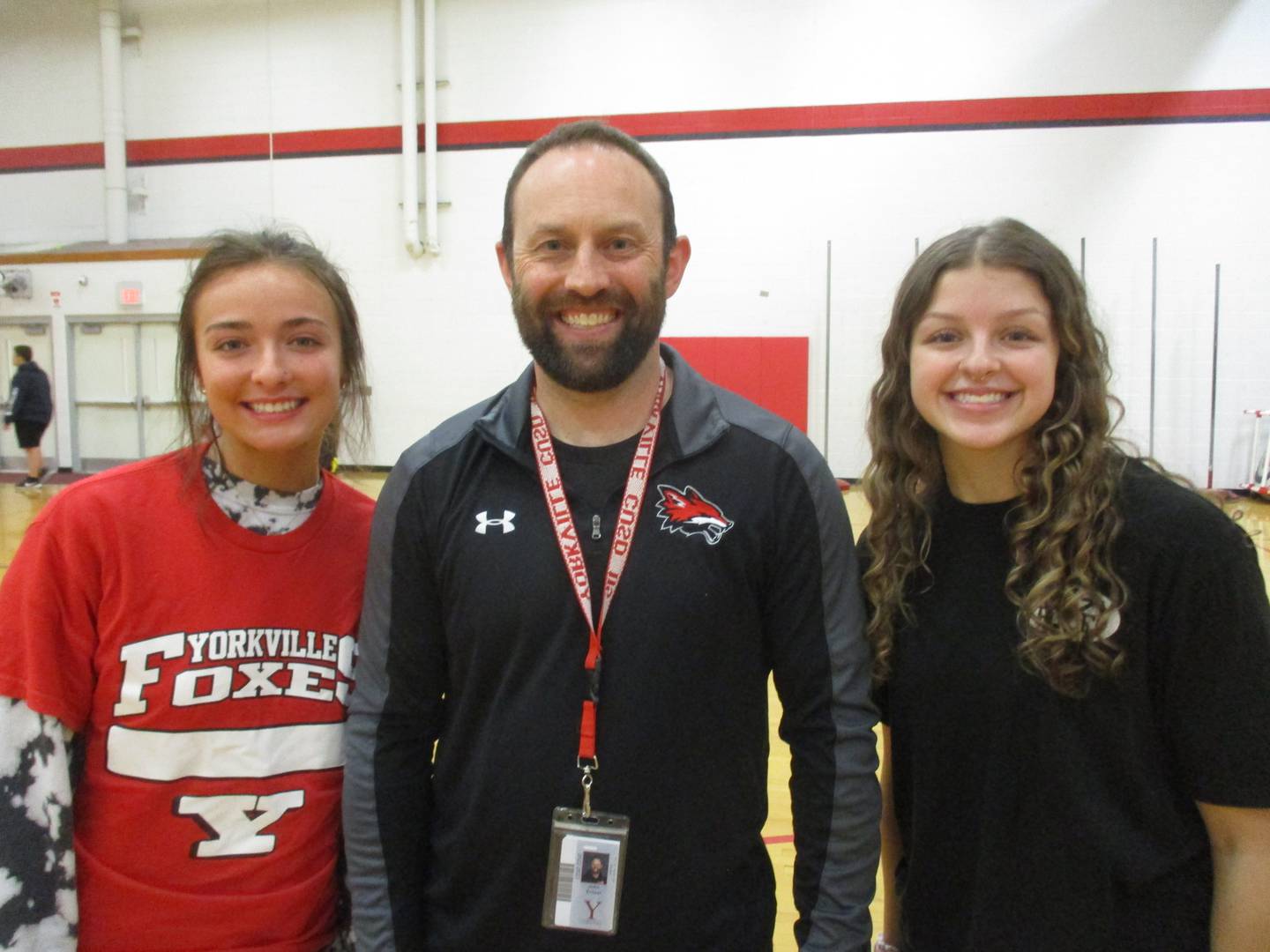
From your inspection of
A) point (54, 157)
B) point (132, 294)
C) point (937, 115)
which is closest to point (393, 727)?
point (937, 115)

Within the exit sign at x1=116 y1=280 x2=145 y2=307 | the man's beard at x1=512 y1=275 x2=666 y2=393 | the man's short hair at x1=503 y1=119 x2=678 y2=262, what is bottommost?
the man's beard at x1=512 y1=275 x2=666 y2=393

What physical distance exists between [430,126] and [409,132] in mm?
245

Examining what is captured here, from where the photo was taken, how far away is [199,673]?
1313 mm

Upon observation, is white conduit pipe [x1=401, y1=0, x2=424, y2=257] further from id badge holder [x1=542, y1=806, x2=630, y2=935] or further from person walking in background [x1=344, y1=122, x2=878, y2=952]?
id badge holder [x1=542, y1=806, x2=630, y2=935]

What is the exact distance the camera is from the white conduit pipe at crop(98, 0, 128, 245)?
10180 mm

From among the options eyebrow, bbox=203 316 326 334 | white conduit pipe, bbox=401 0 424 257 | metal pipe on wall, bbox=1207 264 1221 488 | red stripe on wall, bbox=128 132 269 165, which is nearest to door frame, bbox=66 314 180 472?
red stripe on wall, bbox=128 132 269 165

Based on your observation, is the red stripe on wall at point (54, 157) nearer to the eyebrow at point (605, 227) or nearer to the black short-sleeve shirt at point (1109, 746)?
the eyebrow at point (605, 227)

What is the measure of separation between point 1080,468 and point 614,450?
75 cm

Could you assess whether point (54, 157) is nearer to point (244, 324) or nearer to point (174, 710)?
point (244, 324)

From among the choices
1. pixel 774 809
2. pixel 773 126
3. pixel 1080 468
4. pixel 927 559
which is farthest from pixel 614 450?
pixel 773 126

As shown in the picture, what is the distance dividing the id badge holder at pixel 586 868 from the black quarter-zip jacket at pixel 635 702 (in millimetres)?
24

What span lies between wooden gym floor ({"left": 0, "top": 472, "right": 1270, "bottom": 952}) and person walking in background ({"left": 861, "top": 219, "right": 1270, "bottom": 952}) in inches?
44.0

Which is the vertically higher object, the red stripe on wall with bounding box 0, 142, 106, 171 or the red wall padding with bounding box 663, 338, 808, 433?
the red stripe on wall with bounding box 0, 142, 106, 171

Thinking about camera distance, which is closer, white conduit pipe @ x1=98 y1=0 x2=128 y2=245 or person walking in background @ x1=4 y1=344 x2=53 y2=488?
person walking in background @ x1=4 y1=344 x2=53 y2=488
